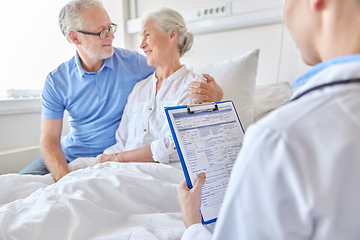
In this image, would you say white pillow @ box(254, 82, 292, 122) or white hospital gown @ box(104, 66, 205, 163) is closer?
white hospital gown @ box(104, 66, 205, 163)

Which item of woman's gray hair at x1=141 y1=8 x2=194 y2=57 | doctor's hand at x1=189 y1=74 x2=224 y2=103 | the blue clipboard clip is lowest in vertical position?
doctor's hand at x1=189 y1=74 x2=224 y2=103

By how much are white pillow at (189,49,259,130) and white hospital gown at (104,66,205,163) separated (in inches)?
13.5

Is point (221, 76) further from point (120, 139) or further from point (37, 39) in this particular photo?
point (37, 39)

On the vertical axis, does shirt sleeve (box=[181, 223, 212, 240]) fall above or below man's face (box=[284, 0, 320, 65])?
below

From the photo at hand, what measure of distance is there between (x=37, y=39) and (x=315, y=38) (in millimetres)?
2484

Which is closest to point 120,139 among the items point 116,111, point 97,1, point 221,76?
point 116,111

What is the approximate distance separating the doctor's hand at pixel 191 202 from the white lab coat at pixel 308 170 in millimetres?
360

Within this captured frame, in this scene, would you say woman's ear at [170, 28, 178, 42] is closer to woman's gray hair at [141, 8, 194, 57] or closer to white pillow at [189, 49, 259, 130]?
woman's gray hair at [141, 8, 194, 57]

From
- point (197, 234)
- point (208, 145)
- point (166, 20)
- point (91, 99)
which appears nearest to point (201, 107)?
point (208, 145)

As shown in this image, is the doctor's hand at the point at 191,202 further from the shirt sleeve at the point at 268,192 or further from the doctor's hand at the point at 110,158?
the doctor's hand at the point at 110,158

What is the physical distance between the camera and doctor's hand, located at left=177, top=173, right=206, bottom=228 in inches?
28.0

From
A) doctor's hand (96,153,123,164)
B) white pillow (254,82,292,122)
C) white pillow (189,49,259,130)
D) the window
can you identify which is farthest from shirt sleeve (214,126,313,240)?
the window

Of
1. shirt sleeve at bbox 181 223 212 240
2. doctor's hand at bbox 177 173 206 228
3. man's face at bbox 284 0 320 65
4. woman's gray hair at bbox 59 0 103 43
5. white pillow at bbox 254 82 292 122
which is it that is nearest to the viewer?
man's face at bbox 284 0 320 65

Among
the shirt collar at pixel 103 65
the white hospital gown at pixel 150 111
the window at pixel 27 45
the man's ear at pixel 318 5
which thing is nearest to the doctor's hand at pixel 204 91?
the white hospital gown at pixel 150 111
